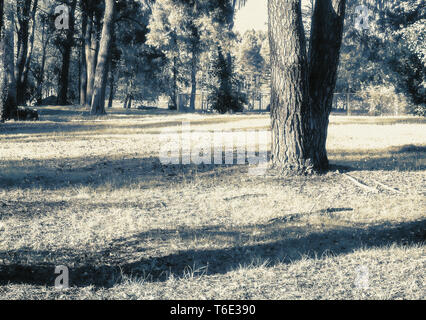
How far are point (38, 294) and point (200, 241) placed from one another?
192 cm

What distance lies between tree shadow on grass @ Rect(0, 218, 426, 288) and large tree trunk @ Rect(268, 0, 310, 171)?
2.75 metres

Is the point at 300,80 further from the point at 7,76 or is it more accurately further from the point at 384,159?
the point at 7,76

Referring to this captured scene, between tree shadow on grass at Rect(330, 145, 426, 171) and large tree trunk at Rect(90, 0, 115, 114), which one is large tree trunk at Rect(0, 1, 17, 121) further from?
tree shadow on grass at Rect(330, 145, 426, 171)

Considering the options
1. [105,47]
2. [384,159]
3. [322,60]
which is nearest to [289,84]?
[322,60]

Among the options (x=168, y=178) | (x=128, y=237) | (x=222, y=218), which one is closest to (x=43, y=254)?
(x=128, y=237)

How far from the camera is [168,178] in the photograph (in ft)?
27.4

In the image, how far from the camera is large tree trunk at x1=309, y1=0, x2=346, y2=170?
8312 millimetres

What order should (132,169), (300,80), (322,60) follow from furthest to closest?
1. (132,169)
2. (322,60)
3. (300,80)

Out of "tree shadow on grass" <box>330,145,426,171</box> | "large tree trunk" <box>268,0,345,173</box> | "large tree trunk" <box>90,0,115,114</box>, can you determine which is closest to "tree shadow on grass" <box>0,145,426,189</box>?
"tree shadow on grass" <box>330,145,426,171</box>

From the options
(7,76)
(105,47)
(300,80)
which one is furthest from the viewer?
(105,47)

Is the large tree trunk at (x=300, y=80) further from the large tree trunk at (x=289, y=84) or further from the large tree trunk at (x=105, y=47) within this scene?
the large tree trunk at (x=105, y=47)

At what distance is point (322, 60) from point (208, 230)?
15.2ft

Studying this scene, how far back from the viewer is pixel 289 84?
26.3 ft

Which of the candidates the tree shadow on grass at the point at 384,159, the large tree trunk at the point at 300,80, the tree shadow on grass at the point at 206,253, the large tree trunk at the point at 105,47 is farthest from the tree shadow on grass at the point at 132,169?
the large tree trunk at the point at 105,47
